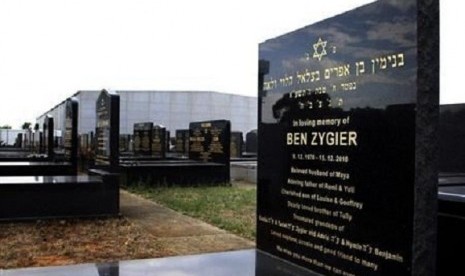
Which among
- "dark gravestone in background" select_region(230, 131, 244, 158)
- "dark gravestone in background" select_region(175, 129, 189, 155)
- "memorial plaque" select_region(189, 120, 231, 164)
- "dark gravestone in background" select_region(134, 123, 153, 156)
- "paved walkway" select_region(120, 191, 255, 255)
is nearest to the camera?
"paved walkway" select_region(120, 191, 255, 255)

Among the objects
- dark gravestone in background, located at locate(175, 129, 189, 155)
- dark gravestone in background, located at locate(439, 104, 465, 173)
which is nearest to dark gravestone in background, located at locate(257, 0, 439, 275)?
dark gravestone in background, located at locate(439, 104, 465, 173)

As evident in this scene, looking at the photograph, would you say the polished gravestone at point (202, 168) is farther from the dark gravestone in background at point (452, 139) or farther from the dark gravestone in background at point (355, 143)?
the dark gravestone in background at point (355, 143)

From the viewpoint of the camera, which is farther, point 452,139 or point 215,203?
point 215,203

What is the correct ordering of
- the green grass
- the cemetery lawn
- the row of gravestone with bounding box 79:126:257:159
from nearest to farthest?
1. the cemetery lawn
2. the green grass
3. the row of gravestone with bounding box 79:126:257:159

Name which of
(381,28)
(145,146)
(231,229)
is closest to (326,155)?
(381,28)

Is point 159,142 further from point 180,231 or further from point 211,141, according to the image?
point 180,231

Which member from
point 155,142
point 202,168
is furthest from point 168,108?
point 202,168

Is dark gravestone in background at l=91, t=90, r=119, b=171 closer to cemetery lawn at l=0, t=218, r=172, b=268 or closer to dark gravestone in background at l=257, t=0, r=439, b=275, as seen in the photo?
cemetery lawn at l=0, t=218, r=172, b=268

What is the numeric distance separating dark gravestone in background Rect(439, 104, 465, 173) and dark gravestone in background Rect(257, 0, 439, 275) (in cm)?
406

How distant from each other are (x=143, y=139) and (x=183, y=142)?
7.59ft

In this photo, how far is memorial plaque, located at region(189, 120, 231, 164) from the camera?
17656 mm

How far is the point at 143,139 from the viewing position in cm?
2408

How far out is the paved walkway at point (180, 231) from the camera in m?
7.53

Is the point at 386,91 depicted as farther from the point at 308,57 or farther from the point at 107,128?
the point at 107,128
